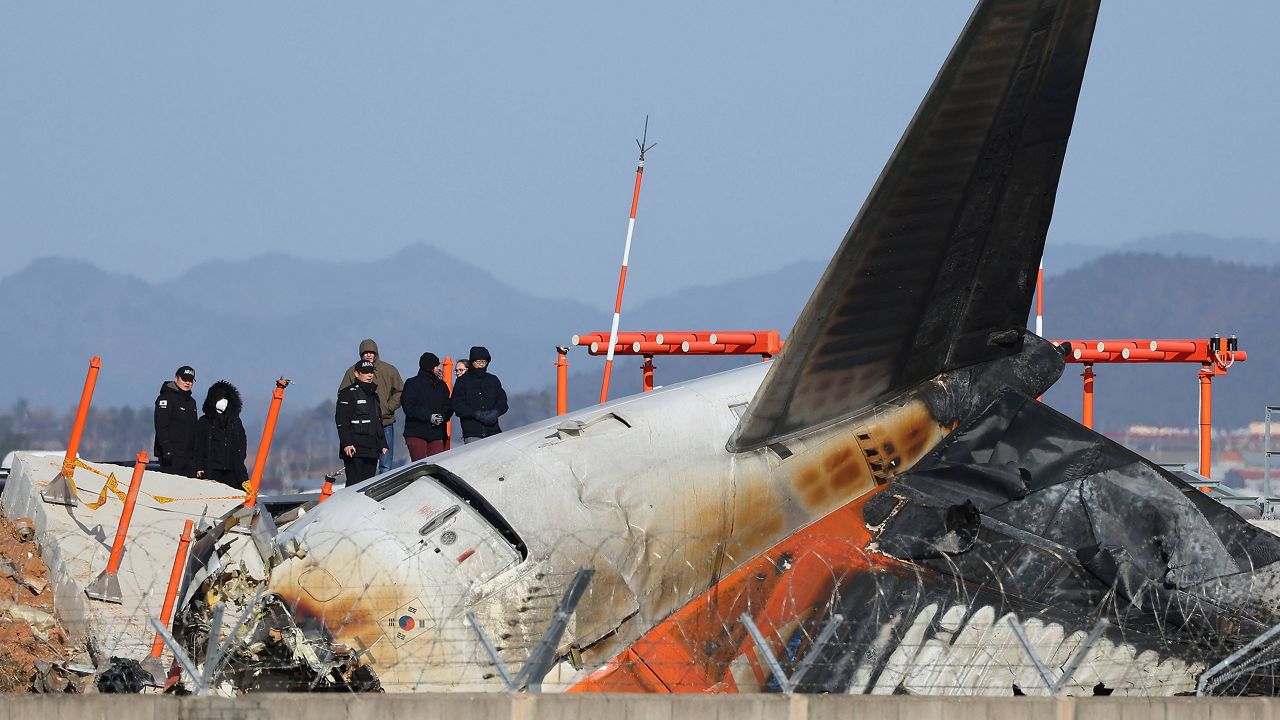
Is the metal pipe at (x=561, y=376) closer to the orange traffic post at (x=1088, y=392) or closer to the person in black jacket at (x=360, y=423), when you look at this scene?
the person in black jacket at (x=360, y=423)

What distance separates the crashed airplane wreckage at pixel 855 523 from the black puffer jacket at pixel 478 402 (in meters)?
4.72

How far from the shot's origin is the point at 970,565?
11156 mm

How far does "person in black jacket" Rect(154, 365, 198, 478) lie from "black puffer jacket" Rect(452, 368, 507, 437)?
2.83 meters

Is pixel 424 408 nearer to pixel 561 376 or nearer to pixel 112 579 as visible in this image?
pixel 561 376

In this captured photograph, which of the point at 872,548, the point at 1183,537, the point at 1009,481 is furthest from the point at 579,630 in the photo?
the point at 1183,537

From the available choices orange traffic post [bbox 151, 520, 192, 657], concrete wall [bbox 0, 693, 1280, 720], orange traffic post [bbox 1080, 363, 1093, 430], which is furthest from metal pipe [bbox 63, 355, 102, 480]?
orange traffic post [bbox 1080, 363, 1093, 430]

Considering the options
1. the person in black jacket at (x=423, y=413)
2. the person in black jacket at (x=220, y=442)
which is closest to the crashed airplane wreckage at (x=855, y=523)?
the person in black jacket at (x=423, y=413)

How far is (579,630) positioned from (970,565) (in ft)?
9.54

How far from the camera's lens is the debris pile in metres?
11.0

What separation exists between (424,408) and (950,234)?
23.6 feet

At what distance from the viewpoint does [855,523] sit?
11.4m

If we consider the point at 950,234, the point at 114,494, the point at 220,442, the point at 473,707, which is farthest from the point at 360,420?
the point at 473,707

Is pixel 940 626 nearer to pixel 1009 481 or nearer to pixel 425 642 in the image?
pixel 1009 481

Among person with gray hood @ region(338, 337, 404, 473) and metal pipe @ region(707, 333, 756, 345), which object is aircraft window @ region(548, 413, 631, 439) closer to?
person with gray hood @ region(338, 337, 404, 473)
